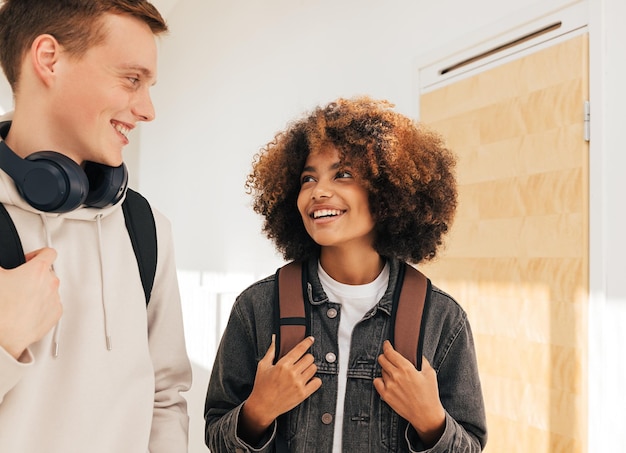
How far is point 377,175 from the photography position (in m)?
1.40

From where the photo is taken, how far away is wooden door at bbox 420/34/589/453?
1912 millimetres

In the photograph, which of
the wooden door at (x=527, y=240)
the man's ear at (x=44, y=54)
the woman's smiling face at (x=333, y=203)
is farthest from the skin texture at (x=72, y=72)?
the wooden door at (x=527, y=240)

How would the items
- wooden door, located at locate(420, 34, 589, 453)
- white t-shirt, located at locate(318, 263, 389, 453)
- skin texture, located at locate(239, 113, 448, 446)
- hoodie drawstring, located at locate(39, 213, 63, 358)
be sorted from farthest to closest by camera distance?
wooden door, located at locate(420, 34, 589, 453), white t-shirt, located at locate(318, 263, 389, 453), skin texture, located at locate(239, 113, 448, 446), hoodie drawstring, located at locate(39, 213, 63, 358)

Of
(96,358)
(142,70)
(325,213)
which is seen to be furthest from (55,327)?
(325,213)

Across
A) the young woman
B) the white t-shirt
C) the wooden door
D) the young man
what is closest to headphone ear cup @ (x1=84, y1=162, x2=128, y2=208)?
the young man

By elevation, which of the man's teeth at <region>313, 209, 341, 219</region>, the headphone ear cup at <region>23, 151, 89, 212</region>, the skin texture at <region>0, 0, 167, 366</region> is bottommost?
the man's teeth at <region>313, 209, 341, 219</region>

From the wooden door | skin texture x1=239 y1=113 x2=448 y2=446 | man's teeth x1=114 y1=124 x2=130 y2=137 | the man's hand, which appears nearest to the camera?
the man's hand

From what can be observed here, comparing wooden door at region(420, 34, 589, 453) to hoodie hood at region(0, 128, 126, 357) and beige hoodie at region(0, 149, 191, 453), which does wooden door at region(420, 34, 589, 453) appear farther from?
hoodie hood at region(0, 128, 126, 357)

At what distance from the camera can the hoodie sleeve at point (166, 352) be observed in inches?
47.1

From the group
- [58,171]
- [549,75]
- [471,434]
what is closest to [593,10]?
[549,75]

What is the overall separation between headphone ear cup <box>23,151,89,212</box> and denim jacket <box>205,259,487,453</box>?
515mm

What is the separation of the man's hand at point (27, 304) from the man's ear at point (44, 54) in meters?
0.33

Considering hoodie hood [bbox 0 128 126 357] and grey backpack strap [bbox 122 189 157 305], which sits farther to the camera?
grey backpack strap [bbox 122 189 157 305]

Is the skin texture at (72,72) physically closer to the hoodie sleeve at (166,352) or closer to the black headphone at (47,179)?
the black headphone at (47,179)
